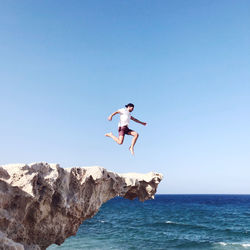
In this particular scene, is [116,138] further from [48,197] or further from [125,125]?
[48,197]

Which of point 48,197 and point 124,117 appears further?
point 124,117

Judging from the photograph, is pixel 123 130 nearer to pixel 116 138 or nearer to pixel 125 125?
pixel 125 125

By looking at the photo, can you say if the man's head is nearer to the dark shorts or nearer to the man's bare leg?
the dark shorts

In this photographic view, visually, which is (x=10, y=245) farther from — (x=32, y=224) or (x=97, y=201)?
(x=97, y=201)

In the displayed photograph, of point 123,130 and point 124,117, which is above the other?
point 124,117

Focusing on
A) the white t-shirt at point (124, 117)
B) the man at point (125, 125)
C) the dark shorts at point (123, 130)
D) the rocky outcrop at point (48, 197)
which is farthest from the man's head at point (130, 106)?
the rocky outcrop at point (48, 197)

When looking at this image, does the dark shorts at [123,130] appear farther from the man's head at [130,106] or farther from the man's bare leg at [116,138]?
the man's head at [130,106]

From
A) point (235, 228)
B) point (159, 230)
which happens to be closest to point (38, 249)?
point (159, 230)

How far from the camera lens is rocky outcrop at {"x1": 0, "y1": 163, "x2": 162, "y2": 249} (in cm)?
652

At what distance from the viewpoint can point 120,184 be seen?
916 centimetres

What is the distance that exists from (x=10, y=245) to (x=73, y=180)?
3067mm

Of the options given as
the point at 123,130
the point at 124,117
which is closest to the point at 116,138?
the point at 123,130

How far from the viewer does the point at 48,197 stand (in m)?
7.14

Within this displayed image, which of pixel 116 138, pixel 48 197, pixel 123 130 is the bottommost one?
pixel 48 197
